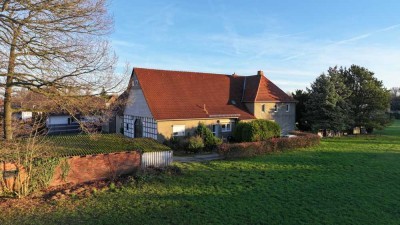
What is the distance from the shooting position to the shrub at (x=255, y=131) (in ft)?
84.3

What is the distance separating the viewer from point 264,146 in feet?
77.1

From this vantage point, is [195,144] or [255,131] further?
[255,131]

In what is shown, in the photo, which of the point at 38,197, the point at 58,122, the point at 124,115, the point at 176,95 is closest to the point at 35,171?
the point at 38,197

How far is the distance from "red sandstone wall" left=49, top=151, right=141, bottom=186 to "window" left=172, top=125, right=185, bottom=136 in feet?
32.2

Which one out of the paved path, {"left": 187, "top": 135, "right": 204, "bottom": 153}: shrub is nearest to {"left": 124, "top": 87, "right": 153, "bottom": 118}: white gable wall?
{"left": 187, "top": 135, "right": 204, "bottom": 153}: shrub

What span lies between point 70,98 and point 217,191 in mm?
7451

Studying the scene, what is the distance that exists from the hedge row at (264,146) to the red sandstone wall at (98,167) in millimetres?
7099

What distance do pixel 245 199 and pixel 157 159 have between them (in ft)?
23.3

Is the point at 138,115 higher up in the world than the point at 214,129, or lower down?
higher up

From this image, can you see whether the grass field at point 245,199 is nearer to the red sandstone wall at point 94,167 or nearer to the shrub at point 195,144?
the red sandstone wall at point 94,167

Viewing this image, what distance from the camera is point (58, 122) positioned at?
135ft

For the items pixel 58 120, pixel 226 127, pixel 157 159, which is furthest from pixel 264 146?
pixel 58 120

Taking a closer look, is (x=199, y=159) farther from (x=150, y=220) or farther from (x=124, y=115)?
(x=124, y=115)

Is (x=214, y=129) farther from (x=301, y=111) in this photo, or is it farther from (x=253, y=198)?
(x=253, y=198)
